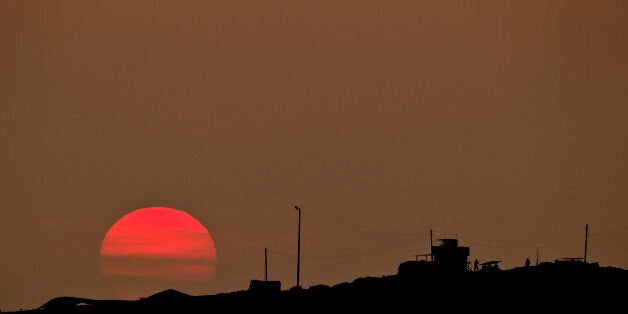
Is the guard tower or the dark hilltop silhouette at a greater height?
the guard tower

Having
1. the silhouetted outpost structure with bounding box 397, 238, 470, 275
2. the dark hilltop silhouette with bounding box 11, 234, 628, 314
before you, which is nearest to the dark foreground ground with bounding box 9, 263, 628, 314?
the dark hilltop silhouette with bounding box 11, 234, 628, 314

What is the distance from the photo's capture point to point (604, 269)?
97.1m

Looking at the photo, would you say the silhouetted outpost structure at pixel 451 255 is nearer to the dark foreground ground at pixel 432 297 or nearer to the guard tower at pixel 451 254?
the guard tower at pixel 451 254

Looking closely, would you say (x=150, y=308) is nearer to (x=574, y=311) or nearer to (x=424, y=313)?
(x=424, y=313)

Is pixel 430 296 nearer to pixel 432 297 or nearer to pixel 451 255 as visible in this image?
pixel 432 297

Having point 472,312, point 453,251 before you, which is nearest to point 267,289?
point 472,312

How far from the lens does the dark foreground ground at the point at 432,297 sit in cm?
6806

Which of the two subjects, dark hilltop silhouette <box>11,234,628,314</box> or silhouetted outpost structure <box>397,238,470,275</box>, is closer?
dark hilltop silhouette <box>11,234,628,314</box>

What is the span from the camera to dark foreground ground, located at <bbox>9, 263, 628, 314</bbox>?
6806 cm

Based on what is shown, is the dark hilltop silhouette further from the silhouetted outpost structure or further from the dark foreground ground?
the silhouetted outpost structure

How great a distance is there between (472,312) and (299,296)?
40.0 feet

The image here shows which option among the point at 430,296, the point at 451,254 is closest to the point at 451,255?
the point at 451,254

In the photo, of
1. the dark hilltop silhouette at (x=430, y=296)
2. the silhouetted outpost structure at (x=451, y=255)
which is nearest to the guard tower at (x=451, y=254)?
the silhouetted outpost structure at (x=451, y=255)

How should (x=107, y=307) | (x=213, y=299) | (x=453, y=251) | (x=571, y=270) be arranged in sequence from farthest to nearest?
(x=453, y=251) < (x=571, y=270) < (x=213, y=299) < (x=107, y=307)
